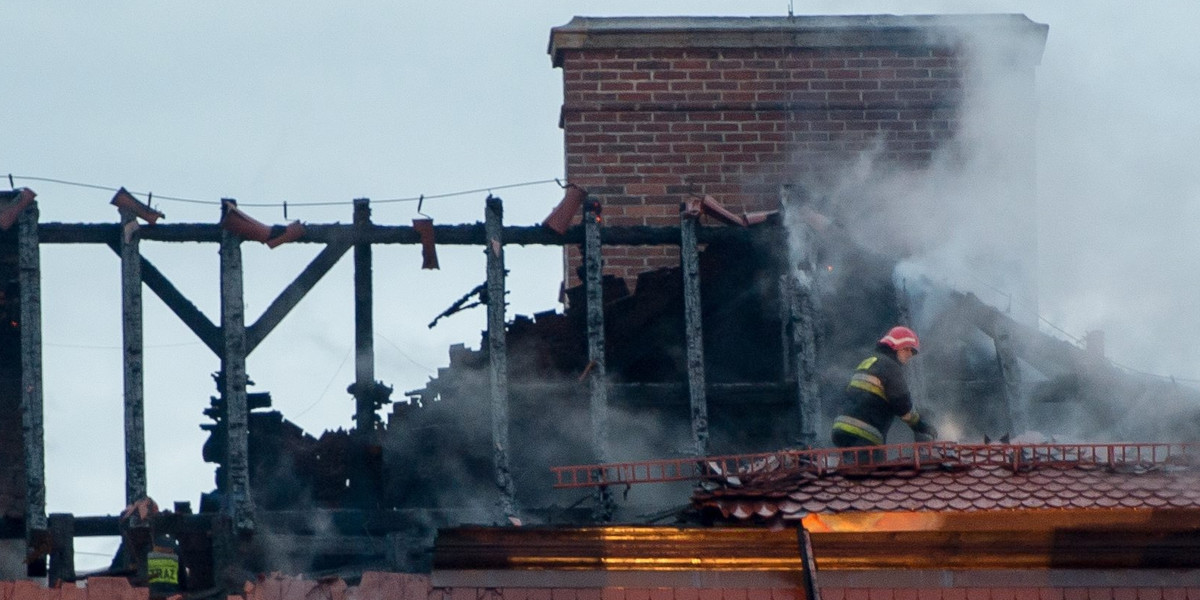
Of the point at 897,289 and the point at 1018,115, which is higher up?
the point at 1018,115

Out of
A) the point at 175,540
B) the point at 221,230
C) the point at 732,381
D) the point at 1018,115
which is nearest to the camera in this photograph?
the point at 175,540

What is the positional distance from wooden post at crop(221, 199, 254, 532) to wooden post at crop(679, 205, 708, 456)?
294cm

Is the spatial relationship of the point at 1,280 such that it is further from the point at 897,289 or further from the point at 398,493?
the point at 897,289

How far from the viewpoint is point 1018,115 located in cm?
1522

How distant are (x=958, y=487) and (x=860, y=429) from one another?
4.95ft

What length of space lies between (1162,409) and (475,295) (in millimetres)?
4781

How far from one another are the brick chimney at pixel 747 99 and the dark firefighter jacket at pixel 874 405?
3420 millimetres

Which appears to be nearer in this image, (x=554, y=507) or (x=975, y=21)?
(x=554, y=507)

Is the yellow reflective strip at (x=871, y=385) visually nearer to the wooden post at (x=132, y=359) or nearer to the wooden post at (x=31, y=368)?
the wooden post at (x=132, y=359)

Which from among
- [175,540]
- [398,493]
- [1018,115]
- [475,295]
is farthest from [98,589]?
[1018,115]

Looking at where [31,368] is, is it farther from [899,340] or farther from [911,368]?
[911,368]

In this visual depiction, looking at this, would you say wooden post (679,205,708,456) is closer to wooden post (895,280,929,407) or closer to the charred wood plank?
wooden post (895,280,929,407)

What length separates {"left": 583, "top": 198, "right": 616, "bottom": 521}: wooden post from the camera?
41.3ft

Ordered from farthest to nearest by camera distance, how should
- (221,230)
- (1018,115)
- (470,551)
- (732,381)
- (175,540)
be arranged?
1. (1018,115)
2. (732,381)
3. (221,230)
4. (175,540)
5. (470,551)
